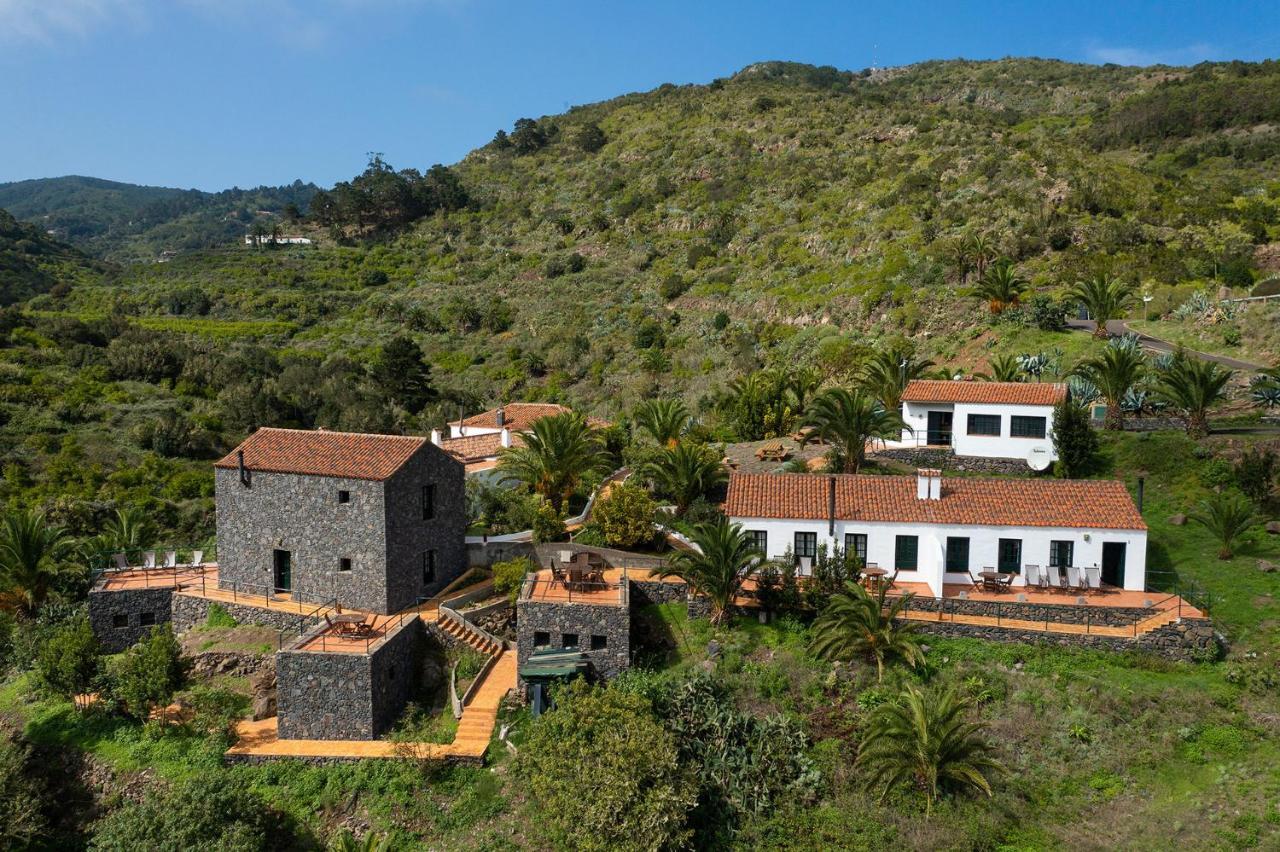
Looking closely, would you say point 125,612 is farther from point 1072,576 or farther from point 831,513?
point 1072,576

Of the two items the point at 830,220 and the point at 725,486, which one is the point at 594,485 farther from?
the point at 830,220

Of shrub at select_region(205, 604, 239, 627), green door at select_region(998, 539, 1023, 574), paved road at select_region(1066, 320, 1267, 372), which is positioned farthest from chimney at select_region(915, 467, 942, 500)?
shrub at select_region(205, 604, 239, 627)

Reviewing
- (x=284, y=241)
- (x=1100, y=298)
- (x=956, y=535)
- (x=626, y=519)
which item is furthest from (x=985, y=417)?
(x=284, y=241)

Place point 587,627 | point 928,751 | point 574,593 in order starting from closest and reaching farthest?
point 928,751, point 587,627, point 574,593

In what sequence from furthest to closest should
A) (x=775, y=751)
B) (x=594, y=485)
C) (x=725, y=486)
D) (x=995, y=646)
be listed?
(x=594, y=485), (x=725, y=486), (x=995, y=646), (x=775, y=751)

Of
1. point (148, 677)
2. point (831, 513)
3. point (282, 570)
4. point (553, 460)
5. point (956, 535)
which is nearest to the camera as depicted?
point (148, 677)

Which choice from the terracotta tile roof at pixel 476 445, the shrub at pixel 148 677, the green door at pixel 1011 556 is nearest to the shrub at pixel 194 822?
the shrub at pixel 148 677

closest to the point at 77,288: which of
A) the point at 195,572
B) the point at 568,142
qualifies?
the point at 568,142
